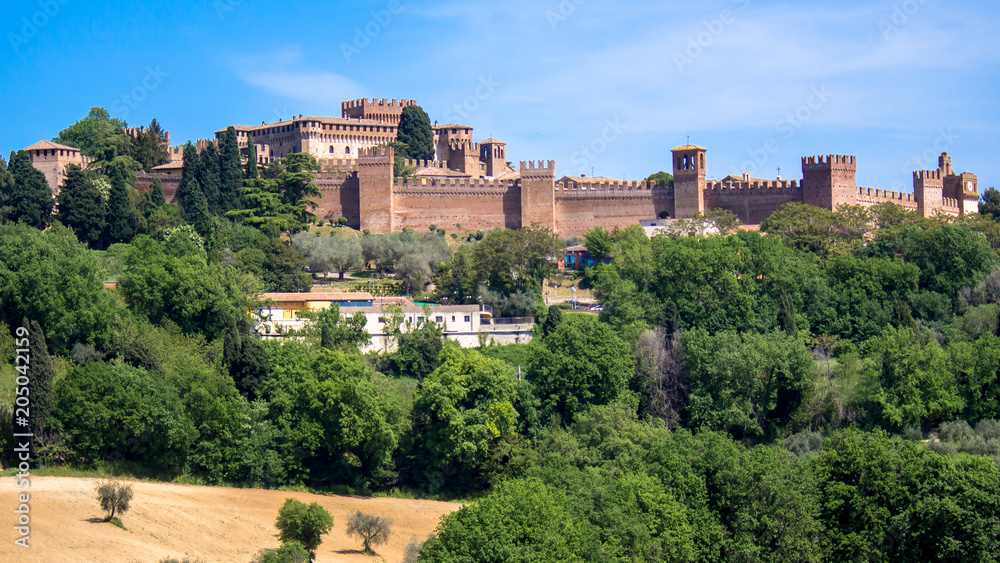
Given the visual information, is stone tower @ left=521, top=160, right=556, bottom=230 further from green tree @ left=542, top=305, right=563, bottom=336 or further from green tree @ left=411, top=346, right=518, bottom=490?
green tree @ left=411, top=346, right=518, bottom=490

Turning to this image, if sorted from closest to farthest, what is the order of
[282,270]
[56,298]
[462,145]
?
1. [56,298]
2. [282,270]
3. [462,145]

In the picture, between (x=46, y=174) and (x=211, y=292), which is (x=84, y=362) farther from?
(x=46, y=174)

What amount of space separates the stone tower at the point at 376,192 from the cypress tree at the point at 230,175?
21.8 feet

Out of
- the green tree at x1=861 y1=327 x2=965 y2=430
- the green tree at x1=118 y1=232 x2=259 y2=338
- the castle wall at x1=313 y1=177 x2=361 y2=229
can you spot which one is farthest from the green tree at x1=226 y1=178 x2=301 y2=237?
the green tree at x1=861 y1=327 x2=965 y2=430

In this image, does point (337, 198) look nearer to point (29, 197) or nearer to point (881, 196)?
point (29, 197)

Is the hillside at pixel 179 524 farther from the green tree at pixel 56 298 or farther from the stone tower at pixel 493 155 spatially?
the stone tower at pixel 493 155

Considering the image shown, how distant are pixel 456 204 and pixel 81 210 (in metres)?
20.5

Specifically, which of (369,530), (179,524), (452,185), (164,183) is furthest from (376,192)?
(179,524)

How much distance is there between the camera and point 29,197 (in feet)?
196

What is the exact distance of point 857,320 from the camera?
167 ft

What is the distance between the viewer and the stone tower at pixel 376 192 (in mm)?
69812

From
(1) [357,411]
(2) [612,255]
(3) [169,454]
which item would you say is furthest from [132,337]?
(2) [612,255]

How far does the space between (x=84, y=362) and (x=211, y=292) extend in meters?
5.97

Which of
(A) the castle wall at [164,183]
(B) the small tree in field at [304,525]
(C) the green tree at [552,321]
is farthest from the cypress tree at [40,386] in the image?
(A) the castle wall at [164,183]
